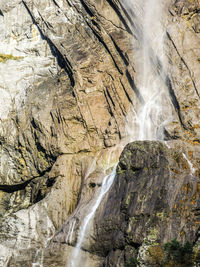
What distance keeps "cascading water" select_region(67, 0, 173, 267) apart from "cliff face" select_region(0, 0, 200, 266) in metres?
0.41

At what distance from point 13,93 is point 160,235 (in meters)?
20.6

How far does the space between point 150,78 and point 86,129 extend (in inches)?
219

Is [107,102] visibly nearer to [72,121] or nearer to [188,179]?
[72,121]

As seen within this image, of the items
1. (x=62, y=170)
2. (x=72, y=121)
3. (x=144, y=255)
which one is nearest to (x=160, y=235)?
(x=144, y=255)

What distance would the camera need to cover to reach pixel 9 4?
3894 cm

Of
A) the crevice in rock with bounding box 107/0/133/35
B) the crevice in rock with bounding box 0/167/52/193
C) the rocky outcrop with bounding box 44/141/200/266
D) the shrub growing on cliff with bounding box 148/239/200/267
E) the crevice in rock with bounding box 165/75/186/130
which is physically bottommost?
the shrub growing on cliff with bounding box 148/239/200/267

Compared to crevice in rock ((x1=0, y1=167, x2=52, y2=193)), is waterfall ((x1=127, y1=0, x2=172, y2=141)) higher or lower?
higher

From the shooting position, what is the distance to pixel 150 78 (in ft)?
97.1

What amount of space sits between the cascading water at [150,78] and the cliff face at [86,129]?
0.41m

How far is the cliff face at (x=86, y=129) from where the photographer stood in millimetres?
21078

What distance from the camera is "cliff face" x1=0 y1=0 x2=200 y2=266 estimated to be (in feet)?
69.2

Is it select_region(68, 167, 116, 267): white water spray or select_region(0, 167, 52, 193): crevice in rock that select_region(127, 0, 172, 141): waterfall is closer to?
select_region(68, 167, 116, 267): white water spray

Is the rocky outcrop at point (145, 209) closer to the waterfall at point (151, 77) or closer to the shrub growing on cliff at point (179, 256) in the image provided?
the shrub growing on cliff at point (179, 256)

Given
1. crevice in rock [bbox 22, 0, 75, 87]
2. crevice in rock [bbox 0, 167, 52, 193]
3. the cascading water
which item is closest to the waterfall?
the cascading water
